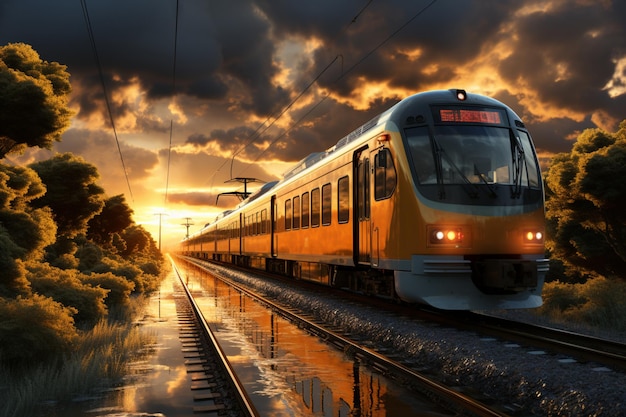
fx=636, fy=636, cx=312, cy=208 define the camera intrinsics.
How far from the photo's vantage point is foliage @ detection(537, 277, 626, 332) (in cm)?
1269

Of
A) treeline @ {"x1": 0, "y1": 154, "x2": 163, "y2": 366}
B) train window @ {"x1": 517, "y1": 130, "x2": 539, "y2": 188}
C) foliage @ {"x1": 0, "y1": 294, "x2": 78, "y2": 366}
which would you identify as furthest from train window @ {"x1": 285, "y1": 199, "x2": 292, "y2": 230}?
foliage @ {"x1": 0, "y1": 294, "x2": 78, "y2": 366}

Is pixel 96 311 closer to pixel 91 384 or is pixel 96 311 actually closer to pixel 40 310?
pixel 40 310

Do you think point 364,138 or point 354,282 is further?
point 354,282

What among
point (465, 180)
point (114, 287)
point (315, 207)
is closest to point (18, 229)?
point (114, 287)

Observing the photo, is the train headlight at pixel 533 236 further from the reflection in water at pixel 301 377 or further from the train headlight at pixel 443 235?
the reflection in water at pixel 301 377

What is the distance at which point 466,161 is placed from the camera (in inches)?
426

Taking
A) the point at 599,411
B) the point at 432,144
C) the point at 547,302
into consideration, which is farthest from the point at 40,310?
the point at 547,302

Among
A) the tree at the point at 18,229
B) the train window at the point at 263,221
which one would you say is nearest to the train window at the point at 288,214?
the train window at the point at 263,221

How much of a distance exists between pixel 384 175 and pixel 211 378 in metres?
5.37

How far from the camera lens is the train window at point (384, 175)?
11227mm

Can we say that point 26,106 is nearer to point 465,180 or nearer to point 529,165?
point 465,180

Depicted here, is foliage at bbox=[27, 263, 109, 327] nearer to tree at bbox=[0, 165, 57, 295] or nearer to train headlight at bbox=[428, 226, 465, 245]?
tree at bbox=[0, 165, 57, 295]

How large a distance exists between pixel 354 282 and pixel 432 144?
5.25 metres

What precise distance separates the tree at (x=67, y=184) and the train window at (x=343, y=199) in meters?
9.57
